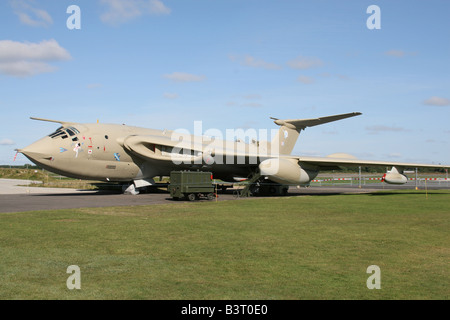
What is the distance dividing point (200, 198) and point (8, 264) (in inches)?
683

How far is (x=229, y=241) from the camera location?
962cm

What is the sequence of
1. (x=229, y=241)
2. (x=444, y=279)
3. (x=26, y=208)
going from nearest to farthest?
(x=444, y=279), (x=229, y=241), (x=26, y=208)

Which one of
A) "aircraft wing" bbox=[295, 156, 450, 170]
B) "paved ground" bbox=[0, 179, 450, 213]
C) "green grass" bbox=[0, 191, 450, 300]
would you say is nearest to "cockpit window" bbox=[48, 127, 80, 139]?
"paved ground" bbox=[0, 179, 450, 213]

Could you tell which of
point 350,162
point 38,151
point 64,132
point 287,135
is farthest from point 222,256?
point 287,135

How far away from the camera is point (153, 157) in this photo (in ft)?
84.5

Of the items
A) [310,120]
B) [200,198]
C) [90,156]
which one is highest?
[310,120]

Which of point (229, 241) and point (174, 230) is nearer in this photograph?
point (229, 241)

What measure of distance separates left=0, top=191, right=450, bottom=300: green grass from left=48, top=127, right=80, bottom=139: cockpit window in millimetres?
9607

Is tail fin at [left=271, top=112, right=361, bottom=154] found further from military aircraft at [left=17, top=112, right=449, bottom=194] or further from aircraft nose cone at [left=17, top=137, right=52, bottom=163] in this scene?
aircraft nose cone at [left=17, top=137, right=52, bottom=163]

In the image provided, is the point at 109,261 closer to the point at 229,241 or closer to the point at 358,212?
the point at 229,241

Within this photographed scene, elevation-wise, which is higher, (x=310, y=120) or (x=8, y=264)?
(x=310, y=120)

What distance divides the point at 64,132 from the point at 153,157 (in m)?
5.68
